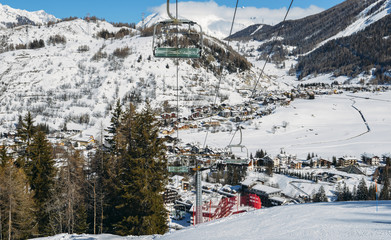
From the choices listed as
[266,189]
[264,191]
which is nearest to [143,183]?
[264,191]

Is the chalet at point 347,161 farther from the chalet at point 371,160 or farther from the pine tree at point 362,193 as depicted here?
the pine tree at point 362,193

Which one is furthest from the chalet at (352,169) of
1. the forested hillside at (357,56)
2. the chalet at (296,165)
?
the forested hillside at (357,56)

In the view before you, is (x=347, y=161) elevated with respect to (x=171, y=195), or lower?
elevated

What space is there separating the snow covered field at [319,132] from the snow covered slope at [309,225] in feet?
134

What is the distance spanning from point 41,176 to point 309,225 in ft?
39.4

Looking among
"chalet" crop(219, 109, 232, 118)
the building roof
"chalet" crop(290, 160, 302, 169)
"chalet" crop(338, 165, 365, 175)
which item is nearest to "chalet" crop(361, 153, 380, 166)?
"chalet" crop(338, 165, 365, 175)

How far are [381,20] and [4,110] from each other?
206404 millimetres

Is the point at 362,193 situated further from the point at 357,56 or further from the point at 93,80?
the point at 357,56

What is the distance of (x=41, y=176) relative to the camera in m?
13.7

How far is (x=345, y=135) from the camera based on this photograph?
56812 mm

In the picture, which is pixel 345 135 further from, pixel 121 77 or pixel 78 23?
pixel 78 23

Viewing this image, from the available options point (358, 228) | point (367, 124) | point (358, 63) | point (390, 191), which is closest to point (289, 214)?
point (358, 228)

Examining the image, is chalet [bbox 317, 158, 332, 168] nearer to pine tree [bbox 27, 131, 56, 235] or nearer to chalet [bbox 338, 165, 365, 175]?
chalet [bbox 338, 165, 365, 175]

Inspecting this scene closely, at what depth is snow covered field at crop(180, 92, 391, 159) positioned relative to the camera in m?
49.4
